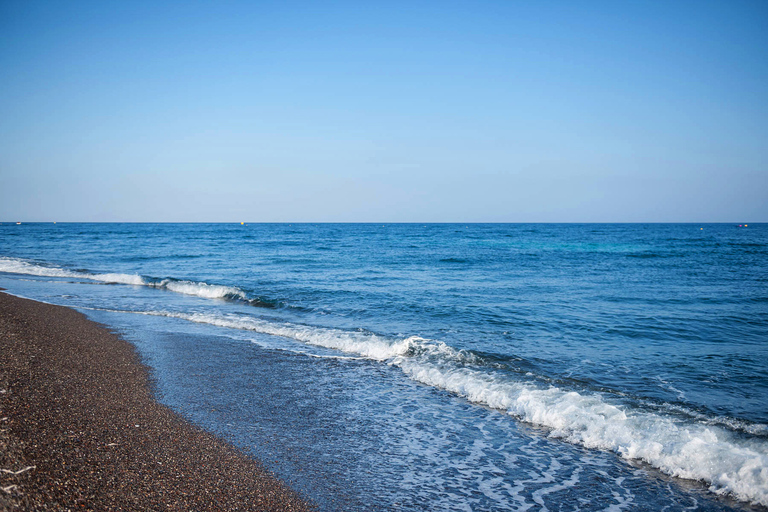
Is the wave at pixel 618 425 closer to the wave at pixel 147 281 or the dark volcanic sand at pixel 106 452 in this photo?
the dark volcanic sand at pixel 106 452

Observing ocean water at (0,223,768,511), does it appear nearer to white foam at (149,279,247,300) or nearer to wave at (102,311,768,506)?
wave at (102,311,768,506)

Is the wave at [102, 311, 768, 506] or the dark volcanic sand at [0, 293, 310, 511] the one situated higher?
the dark volcanic sand at [0, 293, 310, 511]

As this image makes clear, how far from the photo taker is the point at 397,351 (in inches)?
424

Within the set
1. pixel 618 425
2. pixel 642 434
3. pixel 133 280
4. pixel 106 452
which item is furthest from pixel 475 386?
pixel 133 280

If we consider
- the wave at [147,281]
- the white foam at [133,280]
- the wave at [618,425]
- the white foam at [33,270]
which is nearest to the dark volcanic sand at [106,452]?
the wave at [618,425]

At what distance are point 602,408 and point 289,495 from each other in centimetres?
522

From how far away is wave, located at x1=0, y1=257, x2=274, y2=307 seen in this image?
18.9m

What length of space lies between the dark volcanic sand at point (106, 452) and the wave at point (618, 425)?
169 inches

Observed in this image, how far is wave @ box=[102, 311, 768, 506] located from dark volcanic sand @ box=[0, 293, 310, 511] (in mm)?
4303

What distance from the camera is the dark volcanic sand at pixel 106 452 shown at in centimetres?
395

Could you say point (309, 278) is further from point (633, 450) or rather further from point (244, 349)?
point (633, 450)

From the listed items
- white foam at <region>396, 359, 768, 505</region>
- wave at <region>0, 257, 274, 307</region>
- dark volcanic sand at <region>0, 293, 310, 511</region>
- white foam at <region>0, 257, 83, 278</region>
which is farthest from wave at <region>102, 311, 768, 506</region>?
white foam at <region>0, 257, 83, 278</region>

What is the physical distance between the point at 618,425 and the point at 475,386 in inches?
97.8

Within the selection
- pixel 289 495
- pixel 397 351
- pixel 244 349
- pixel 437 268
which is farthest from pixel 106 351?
pixel 437 268
